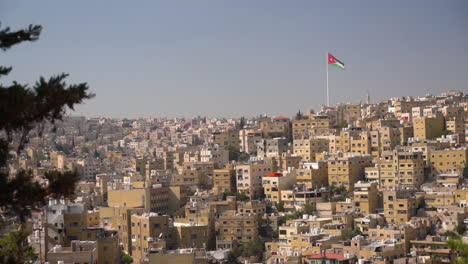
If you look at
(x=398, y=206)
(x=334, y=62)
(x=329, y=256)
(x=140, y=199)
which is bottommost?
(x=329, y=256)

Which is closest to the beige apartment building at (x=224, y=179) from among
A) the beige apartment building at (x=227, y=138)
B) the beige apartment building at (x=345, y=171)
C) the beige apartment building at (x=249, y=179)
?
the beige apartment building at (x=249, y=179)

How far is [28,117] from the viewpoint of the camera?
7.62 metres

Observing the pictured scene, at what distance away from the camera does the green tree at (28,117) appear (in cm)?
743

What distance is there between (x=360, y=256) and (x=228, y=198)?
881cm

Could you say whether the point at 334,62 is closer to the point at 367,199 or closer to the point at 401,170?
the point at 401,170

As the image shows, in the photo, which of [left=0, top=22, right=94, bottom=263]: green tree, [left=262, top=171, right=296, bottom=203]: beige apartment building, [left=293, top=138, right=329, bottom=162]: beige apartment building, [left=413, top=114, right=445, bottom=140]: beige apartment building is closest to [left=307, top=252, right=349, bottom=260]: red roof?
[left=262, top=171, right=296, bottom=203]: beige apartment building

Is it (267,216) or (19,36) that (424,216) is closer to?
(267,216)

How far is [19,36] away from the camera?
7.54 m

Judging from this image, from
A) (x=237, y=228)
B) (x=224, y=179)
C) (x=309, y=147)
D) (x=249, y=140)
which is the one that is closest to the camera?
(x=237, y=228)

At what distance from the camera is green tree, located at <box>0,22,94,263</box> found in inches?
292

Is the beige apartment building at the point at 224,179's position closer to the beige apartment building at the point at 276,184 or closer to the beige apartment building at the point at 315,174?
the beige apartment building at the point at 276,184

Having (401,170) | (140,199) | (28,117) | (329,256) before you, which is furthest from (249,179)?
(28,117)

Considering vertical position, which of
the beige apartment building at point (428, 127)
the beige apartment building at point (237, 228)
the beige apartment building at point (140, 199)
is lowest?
the beige apartment building at point (237, 228)

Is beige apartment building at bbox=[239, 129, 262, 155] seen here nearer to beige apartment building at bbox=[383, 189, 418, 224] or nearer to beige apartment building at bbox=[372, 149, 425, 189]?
beige apartment building at bbox=[372, 149, 425, 189]
